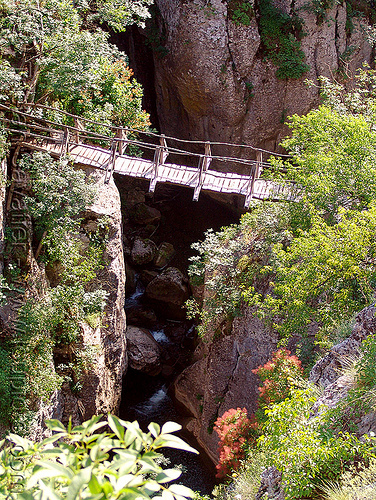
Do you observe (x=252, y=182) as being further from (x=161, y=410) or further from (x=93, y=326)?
(x=161, y=410)

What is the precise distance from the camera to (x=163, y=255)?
20422 mm

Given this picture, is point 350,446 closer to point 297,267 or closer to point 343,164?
point 297,267

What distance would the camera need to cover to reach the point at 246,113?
1936cm

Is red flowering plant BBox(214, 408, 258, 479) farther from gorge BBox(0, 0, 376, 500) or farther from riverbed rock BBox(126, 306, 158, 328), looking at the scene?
riverbed rock BBox(126, 306, 158, 328)

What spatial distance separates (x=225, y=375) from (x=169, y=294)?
6.34 m

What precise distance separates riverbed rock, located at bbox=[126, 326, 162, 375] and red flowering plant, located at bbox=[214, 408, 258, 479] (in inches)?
248

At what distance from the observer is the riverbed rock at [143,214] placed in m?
21.3

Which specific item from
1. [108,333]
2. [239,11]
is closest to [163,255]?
[108,333]

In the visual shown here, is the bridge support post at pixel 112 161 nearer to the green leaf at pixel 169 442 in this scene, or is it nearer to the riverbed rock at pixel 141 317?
the riverbed rock at pixel 141 317

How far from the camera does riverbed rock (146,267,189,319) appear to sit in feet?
62.1

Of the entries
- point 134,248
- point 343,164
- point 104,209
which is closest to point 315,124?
point 343,164

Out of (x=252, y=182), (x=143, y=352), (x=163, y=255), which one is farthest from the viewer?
(x=163, y=255)

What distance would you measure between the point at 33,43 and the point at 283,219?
8744mm

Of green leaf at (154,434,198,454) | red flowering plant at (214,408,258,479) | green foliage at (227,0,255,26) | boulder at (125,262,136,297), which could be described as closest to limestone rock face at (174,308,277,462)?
red flowering plant at (214,408,258,479)
